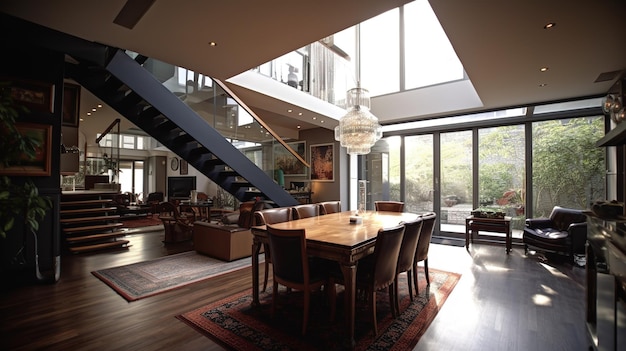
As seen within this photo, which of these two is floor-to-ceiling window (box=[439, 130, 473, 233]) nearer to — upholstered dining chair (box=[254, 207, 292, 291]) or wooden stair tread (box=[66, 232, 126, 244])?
upholstered dining chair (box=[254, 207, 292, 291])

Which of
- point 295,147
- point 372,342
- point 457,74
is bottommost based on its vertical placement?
point 372,342

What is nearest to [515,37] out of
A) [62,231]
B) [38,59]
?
[38,59]

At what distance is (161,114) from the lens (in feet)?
13.0

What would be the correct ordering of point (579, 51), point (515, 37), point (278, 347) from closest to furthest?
point (278, 347) < point (515, 37) < point (579, 51)

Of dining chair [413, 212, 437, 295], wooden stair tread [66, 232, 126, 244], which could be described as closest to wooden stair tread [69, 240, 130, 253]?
wooden stair tread [66, 232, 126, 244]

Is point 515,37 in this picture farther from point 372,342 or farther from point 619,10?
point 372,342

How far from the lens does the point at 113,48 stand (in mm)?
3455

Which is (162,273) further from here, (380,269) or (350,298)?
(380,269)

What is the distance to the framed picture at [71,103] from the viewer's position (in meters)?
5.45

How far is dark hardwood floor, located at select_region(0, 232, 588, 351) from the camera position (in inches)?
88.0

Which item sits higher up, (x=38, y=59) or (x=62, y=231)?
(x=38, y=59)

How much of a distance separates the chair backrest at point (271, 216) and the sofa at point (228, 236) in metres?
1.00

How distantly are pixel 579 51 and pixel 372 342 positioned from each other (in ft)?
12.2

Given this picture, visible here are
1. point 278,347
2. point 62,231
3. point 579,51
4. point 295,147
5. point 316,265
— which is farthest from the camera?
point 295,147
